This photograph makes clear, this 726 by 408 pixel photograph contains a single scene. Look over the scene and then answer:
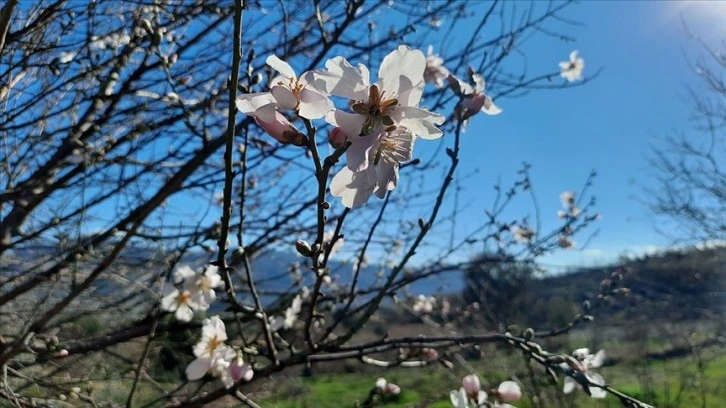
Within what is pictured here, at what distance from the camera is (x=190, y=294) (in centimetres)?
237

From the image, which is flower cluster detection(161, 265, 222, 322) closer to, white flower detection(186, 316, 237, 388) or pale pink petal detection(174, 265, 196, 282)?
pale pink petal detection(174, 265, 196, 282)

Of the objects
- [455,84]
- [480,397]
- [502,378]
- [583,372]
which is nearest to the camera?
[583,372]

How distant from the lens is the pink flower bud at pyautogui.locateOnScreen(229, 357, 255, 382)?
1740 mm

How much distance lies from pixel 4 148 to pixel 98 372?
1.24 meters

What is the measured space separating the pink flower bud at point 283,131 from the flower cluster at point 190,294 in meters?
1.47

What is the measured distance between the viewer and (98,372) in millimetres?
3082

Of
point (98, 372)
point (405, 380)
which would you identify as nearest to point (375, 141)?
point (98, 372)

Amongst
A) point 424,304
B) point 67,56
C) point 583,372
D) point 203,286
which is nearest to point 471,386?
point 583,372

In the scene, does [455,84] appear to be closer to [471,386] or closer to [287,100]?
[287,100]

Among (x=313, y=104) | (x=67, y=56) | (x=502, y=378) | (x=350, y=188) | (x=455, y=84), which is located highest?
(x=67, y=56)

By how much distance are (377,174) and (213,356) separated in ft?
3.96

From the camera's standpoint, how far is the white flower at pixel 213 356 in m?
1.84

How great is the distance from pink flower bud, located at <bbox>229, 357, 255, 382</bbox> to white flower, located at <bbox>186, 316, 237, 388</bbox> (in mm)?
42

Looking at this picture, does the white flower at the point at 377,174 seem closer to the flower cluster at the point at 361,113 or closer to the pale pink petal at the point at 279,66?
the flower cluster at the point at 361,113
